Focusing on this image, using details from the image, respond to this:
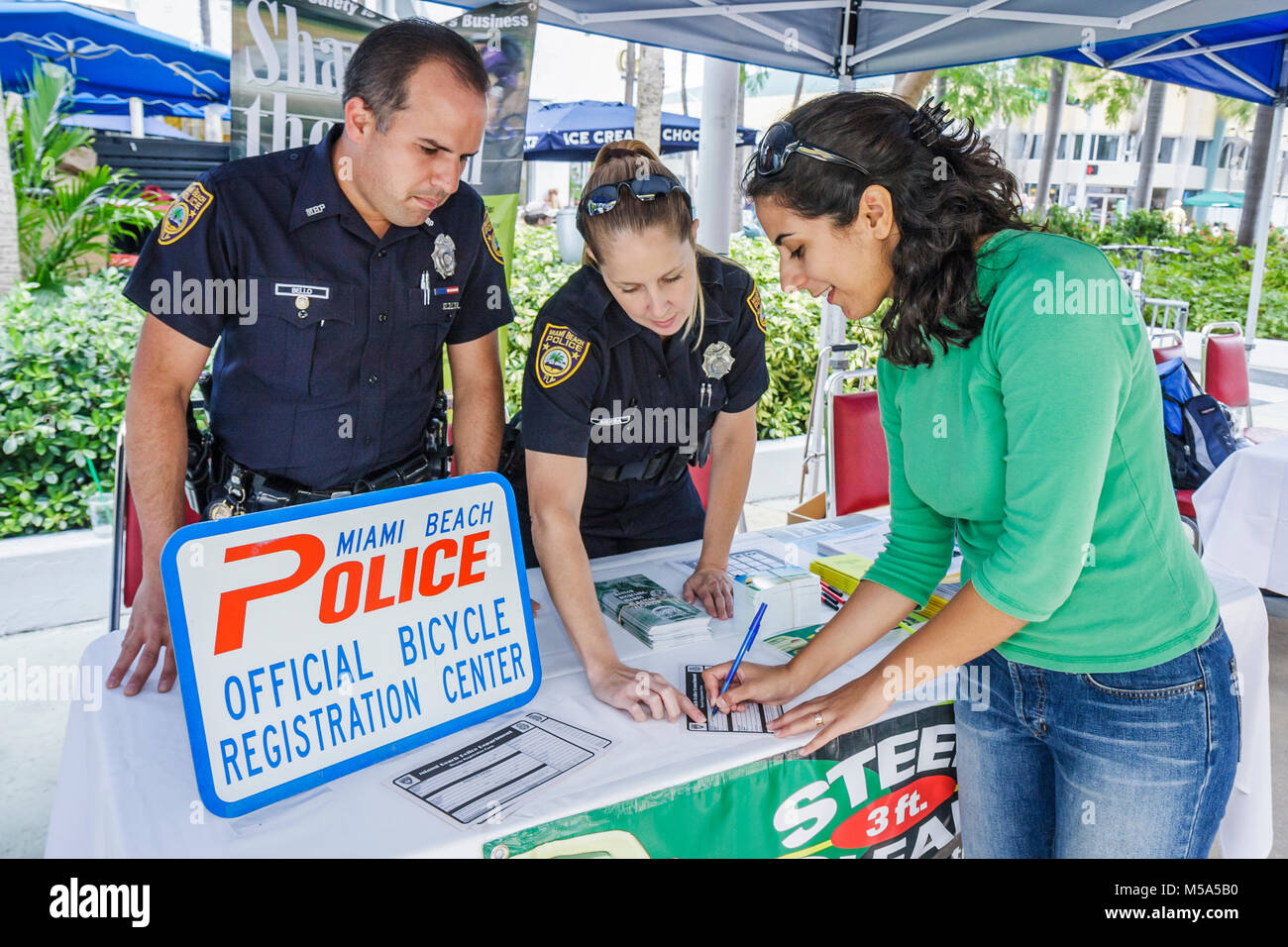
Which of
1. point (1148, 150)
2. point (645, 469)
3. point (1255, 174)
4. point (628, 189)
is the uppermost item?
point (1148, 150)

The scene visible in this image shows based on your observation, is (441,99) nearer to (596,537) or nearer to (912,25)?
(596,537)

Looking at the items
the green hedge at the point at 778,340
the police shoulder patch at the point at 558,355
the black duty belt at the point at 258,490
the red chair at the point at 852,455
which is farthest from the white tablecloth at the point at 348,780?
the green hedge at the point at 778,340

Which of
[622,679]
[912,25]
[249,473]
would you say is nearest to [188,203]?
[249,473]

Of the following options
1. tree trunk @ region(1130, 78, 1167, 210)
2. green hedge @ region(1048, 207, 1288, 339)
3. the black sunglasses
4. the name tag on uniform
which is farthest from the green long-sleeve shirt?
tree trunk @ region(1130, 78, 1167, 210)

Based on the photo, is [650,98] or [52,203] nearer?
[52,203]

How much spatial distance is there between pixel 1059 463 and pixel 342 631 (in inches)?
33.8

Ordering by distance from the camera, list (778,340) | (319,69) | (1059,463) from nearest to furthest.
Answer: (1059,463)
(319,69)
(778,340)

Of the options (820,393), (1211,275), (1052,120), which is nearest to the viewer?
(820,393)

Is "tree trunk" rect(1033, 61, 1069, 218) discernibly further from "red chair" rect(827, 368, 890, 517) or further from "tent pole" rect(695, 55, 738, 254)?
"red chair" rect(827, 368, 890, 517)

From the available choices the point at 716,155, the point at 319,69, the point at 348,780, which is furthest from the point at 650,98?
the point at 348,780

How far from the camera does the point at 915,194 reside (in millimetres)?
1064

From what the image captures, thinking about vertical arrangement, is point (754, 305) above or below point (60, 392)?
above

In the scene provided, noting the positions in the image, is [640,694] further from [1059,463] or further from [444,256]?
[444,256]

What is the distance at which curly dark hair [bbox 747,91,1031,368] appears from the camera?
1057 millimetres
